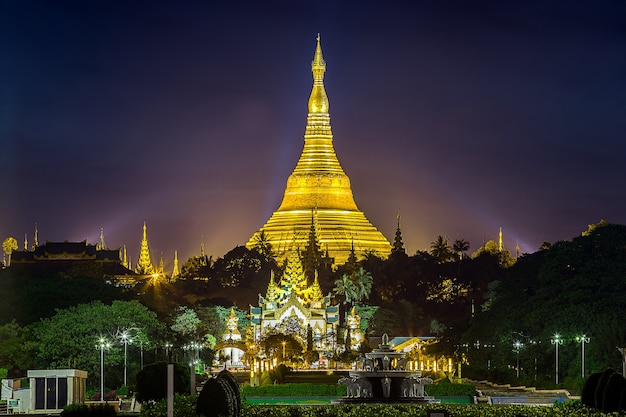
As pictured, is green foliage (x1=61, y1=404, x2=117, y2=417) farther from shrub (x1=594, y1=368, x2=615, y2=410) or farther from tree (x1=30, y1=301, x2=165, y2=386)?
tree (x1=30, y1=301, x2=165, y2=386)

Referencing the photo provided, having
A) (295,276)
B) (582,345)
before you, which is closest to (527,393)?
(582,345)

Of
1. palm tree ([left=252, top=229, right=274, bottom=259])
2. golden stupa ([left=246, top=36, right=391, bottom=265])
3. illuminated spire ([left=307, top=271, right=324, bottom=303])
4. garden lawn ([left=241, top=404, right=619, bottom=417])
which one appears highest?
golden stupa ([left=246, top=36, right=391, bottom=265])

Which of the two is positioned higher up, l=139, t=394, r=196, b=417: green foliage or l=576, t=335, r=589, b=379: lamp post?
l=576, t=335, r=589, b=379: lamp post

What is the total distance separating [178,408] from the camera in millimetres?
49750

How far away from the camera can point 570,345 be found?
8994 cm

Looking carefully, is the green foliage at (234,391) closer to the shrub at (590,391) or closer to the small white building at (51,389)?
the shrub at (590,391)

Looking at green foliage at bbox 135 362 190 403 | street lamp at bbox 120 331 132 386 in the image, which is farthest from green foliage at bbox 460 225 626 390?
green foliage at bbox 135 362 190 403

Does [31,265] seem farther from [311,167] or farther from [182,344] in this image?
[182,344]

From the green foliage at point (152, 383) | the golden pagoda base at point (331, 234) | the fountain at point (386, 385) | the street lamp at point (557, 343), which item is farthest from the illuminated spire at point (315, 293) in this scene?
the green foliage at point (152, 383)

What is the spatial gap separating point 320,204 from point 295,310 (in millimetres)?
23949

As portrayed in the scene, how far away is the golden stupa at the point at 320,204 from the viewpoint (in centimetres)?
16338

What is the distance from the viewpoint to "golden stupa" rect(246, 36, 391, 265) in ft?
536

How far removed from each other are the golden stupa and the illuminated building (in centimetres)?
1459

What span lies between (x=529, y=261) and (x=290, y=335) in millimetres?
19771
